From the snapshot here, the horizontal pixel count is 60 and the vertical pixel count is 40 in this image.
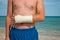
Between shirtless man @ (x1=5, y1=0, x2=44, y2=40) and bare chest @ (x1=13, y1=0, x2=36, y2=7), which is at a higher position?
bare chest @ (x1=13, y1=0, x2=36, y2=7)

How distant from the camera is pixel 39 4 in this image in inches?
44.2

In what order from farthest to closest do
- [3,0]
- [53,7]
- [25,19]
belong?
[53,7] → [3,0] → [25,19]

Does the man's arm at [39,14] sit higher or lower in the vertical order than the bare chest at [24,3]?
lower

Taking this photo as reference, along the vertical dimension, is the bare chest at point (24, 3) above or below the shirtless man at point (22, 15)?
above

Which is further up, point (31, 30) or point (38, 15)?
point (38, 15)

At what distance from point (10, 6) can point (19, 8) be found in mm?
62

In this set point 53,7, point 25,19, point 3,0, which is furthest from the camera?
point 53,7

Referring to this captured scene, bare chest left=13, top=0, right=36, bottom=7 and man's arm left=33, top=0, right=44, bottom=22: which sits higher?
bare chest left=13, top=0, right=36, bottom=7

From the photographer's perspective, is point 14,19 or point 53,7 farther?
point 53,7

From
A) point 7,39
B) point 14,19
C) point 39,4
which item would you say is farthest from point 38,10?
point 7,39

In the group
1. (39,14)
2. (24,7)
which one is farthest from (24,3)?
(39,14)

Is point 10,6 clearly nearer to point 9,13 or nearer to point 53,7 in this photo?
point 9,13

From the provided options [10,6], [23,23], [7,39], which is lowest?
[7,39]

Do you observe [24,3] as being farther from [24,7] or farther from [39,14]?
[39,14]
